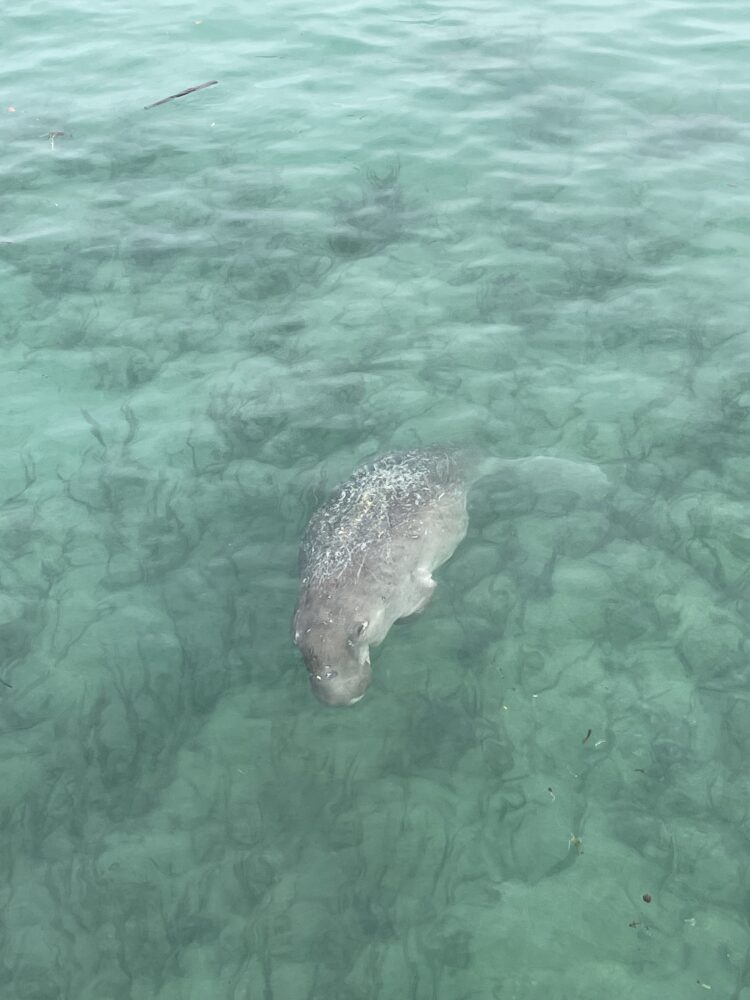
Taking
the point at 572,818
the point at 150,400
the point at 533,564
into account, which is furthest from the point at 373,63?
the point at 572,818

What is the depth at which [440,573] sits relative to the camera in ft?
27.5

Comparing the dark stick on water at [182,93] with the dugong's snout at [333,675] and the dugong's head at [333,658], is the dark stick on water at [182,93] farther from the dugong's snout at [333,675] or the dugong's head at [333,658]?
the dugong's snout at [333,675]

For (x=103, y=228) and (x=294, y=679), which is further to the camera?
(x=103, y=228)

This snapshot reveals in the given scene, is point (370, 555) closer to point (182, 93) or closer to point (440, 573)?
point (440, 573)

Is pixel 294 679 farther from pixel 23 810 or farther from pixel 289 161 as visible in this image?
pixel 289 161

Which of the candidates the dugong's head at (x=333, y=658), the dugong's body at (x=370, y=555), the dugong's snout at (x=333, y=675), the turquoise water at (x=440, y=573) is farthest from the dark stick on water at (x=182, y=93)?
the dugong's snout at (x=333, y=675)

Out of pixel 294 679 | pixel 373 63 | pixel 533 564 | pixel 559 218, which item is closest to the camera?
pixel 294 679

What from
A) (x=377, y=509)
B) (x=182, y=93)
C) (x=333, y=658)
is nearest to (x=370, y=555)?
(x=377, y=509)

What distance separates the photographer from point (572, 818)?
6.60 metres

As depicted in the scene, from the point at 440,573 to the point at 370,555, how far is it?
0.92 metres

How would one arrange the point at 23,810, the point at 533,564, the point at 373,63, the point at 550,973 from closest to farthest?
the point at 550,973 → the point at 23,810 → the point at 533,564 → the point at 373,63

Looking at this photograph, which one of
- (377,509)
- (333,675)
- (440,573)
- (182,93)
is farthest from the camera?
(182,93)

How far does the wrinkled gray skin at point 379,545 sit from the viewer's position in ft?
23.3

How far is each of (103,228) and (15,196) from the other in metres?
2.08
